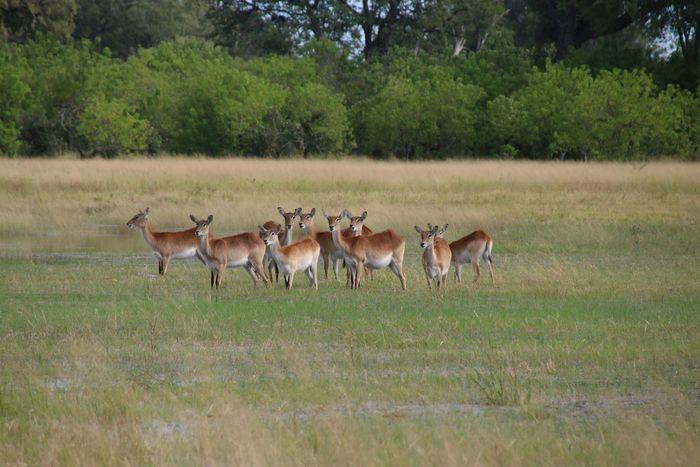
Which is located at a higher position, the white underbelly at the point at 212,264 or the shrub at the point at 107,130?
the white underbelly at the point at 212,264

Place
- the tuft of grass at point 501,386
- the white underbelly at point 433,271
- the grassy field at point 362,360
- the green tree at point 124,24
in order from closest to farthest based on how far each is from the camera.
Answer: the grassy field at point 362,360 → the tuft of grass at point 501,386 → the white underbelly at point 433,271 → the green tree at point 124,24

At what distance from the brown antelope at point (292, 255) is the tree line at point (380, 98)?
26.6m

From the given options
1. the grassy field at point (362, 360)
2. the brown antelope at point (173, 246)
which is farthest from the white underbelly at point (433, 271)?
the brown antelope at point (173, 246)

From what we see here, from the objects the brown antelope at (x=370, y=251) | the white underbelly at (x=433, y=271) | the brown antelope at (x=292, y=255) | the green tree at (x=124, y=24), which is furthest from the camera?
the green tree at (x=124, y=24)

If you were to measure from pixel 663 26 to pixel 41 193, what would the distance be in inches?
1159

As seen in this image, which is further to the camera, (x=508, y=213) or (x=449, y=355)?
(x=508, y=213)

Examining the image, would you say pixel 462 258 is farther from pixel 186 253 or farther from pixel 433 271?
pixel 186 253

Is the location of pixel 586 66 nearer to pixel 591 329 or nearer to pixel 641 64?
pixel 641 64

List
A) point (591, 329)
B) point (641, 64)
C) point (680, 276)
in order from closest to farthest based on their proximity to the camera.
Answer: point (591, 329)
point (680, 276)
point (641, 64)

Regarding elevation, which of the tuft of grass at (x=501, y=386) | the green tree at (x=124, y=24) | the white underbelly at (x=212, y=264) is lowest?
the white underbelly at (x=212, y=264)

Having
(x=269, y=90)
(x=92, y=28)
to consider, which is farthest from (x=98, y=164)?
(x=92, y=28)

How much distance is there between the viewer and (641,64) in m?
48.6

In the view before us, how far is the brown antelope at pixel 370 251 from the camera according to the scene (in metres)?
14.9

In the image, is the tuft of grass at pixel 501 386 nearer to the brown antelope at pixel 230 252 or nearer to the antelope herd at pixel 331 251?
the antelope herd at pixel 331 251
